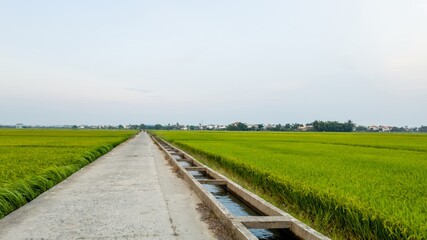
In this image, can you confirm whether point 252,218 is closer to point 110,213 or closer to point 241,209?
point 241,209

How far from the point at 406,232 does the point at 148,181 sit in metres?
7.96

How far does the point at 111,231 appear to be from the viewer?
533 cm

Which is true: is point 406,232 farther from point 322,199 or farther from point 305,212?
point 305,212

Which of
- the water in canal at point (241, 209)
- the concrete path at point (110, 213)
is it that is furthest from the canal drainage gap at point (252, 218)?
the concrete path at point (110, 213)

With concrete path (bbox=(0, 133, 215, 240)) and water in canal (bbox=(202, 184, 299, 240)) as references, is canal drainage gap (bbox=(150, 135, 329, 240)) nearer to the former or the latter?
water in canal (bbox=(202, 184, 299, 240))

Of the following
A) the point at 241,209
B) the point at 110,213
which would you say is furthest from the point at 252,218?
the point at 110,213

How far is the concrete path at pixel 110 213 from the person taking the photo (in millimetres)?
5258

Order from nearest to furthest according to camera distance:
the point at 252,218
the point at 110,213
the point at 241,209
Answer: the point at 252,218
the point at 110,213
the point at 241,209

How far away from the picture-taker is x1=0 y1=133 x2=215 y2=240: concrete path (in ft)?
17.3

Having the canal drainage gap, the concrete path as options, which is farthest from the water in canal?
the concrete path

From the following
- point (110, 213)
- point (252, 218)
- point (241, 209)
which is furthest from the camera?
point (241, 209)

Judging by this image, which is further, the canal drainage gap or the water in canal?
the water in canal

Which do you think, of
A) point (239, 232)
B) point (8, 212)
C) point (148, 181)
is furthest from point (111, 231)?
point (148, 181)

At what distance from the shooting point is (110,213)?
6.51m
